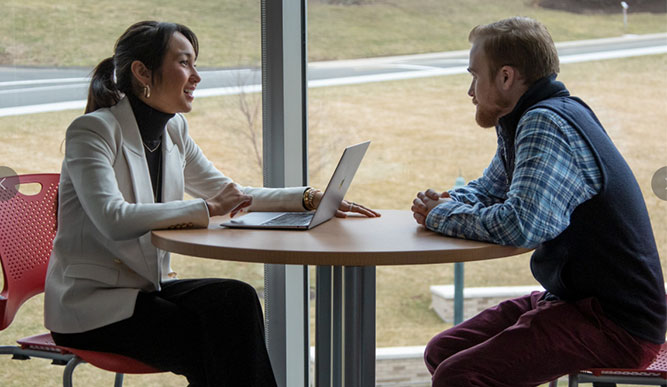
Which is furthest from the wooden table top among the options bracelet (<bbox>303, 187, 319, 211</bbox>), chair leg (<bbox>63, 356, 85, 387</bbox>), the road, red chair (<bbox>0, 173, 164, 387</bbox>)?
the road

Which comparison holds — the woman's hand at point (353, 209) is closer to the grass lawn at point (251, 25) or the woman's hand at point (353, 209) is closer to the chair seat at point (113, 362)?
the chair seat at point (113, 362)

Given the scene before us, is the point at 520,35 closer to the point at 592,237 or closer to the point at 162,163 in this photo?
the point at 592,237

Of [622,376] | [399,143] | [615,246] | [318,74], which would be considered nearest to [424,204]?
[615,246]

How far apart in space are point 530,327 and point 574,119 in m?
0.54

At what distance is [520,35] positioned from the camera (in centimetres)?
205

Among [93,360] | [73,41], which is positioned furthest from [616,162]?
[73,41]

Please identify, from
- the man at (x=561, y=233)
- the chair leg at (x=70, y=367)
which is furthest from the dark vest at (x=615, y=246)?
the chair leg at (x=70, y=367)

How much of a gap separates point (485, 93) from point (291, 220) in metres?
0.65

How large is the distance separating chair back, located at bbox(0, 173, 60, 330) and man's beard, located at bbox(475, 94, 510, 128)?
1.29 m

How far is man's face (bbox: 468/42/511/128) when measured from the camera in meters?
2.12

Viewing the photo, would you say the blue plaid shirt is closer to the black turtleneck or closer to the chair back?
the black turtleneck

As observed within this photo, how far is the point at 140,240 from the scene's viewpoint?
2.24 m

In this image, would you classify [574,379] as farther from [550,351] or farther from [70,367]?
[70,367]

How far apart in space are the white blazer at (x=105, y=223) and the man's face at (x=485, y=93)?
822 mm
